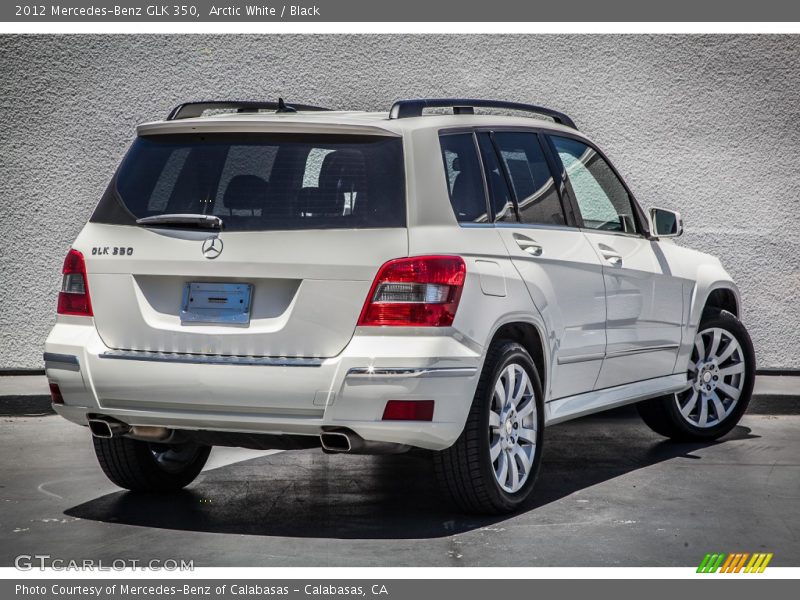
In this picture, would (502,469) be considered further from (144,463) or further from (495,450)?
(144,463)

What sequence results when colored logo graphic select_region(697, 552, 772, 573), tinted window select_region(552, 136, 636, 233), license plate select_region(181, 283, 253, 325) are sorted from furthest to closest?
1. tinted window select_region(552, 136, 636, 233)
2. license plate select_region(181, 283, 253, 325)
3. colored logo graphic select_region(697, 552, 772, 573)

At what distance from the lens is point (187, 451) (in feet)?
21.7

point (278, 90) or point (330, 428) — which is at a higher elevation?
point (278, 90)

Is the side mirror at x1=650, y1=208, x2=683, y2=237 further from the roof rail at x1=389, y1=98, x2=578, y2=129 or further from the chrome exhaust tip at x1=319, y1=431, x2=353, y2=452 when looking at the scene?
the chrome exhaust tip at x1=319, y1=431, x2=353, y2=452

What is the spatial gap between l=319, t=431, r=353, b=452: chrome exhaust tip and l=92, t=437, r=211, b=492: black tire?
52.5 inches

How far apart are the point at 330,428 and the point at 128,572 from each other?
964 millimetres

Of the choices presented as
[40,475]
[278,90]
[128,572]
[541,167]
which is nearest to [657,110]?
[278,90]

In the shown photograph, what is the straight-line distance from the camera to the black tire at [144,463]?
6.20 m

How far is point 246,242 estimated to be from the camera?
17.5ft

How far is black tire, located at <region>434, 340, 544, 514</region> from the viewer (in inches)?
218

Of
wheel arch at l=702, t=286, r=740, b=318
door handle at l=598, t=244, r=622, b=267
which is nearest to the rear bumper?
door handle at l=598, t=244, r=622, b=267

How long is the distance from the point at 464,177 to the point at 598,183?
181 centimetres

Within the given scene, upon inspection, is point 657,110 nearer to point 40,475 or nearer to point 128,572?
point 40,475

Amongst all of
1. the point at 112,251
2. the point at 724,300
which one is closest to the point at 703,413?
the point at 724,300
